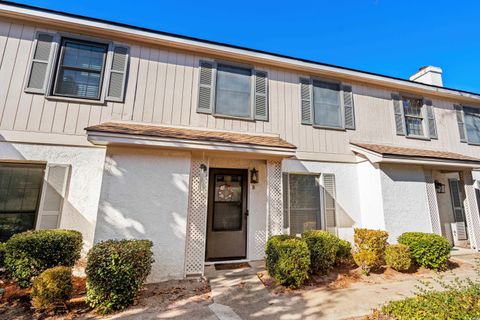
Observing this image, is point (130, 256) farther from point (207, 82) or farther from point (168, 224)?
point (207, 82)

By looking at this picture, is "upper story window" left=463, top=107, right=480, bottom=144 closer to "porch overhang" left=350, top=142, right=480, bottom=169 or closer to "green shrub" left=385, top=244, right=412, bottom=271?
"porch overhang" left=350, top=142, right=480, bottom=169

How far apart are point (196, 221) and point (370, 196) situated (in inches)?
212

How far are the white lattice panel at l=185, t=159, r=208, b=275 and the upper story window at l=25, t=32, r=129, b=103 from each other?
294cm

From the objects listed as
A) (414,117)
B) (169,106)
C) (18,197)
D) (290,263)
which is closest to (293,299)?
(290,263)

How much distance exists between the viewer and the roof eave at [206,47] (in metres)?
5.38

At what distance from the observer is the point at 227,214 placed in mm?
6266

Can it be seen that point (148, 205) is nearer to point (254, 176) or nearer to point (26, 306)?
point (26, 306)

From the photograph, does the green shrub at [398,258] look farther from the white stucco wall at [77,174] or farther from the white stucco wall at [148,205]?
the white stucco wall at [77,174]

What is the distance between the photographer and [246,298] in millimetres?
3998

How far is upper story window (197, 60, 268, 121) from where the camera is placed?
21.3 feet

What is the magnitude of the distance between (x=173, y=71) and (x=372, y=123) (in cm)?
700

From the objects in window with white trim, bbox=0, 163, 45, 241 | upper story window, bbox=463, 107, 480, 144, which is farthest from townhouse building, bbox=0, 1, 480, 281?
upper story window, bbox=463, 107, 480, 144

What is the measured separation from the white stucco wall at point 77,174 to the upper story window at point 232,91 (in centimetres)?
307

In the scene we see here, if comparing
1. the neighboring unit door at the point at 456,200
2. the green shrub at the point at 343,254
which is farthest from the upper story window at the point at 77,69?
the neighboring unit door at the point at 456,200
